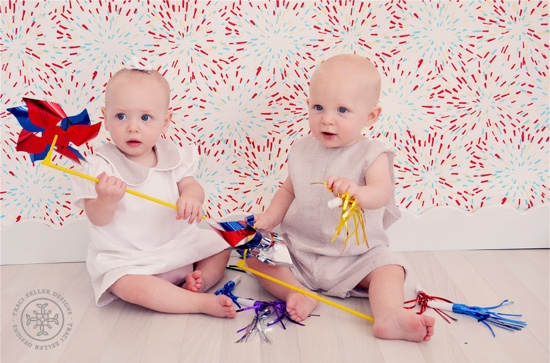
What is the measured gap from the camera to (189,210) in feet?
4.77

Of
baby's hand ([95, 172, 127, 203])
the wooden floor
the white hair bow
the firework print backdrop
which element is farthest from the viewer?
the firework print backdrop

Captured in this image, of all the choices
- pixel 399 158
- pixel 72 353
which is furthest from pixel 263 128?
pixel 72 353

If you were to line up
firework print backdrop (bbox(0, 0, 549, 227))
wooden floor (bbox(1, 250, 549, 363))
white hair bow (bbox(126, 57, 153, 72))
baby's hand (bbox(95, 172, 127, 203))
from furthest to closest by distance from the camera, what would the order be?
firework print backdrop (bbox(0, 0, 549, 227)), white hair bow (bbox(126, 57, 153, 72)), baby's hand (bbox(95, 172, 127, 203)), wooden floor (bbox(1, 250, 549, 363))

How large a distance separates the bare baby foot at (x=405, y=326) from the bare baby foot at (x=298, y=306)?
153 millimetres

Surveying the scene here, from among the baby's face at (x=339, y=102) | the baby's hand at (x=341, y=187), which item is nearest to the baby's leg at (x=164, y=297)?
the baby's hand at (x=341, y=187)

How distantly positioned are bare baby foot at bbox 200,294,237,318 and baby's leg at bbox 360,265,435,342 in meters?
0.30

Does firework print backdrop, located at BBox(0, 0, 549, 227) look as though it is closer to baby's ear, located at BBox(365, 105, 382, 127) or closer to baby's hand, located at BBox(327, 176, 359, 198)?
baby's ear, located at BBox(365, 105, 382, 127)

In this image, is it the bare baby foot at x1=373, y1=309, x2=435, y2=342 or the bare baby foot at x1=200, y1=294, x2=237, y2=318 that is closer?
the bare baby foot at x1=373, y1=309, x2=435, y2=342

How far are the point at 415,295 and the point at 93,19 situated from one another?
1.04 meters

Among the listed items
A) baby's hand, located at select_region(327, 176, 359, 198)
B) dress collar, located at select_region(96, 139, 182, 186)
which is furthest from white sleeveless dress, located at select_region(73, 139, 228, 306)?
baby's hand, located at select_region(327, 176, 359, 198)

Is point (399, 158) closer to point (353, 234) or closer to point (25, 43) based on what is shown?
point (353, 234)

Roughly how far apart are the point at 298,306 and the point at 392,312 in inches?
7.9

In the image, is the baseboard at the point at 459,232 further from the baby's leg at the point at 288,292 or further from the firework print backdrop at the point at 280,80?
the baby's leg at the point at 288,292

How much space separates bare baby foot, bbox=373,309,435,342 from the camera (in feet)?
4.18
